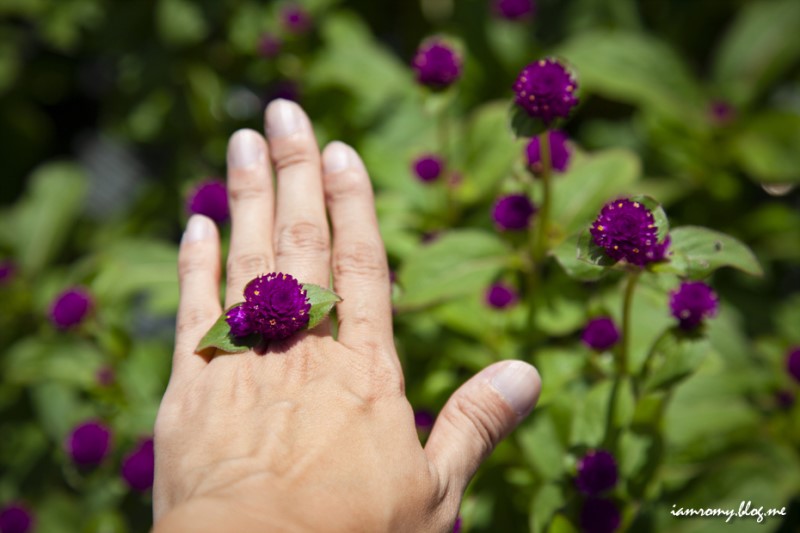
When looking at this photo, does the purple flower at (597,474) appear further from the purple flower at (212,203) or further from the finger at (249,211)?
the purple flower at (212,203)

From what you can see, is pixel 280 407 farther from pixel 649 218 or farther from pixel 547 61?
pixel 547 61

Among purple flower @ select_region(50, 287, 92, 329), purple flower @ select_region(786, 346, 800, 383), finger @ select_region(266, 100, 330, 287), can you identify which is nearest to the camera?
finger @ select_region(266, 100, 330, 287)

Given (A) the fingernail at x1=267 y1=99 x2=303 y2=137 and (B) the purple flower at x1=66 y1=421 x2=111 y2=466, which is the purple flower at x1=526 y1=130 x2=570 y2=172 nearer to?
(A) the fingernail at x1=267 y1=99 x2=303 y2=137

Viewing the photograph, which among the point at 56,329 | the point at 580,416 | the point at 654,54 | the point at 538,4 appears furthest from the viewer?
the point at 538,4

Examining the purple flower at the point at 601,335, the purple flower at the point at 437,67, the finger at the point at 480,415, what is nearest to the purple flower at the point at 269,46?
the purple flower at the point at 437,67

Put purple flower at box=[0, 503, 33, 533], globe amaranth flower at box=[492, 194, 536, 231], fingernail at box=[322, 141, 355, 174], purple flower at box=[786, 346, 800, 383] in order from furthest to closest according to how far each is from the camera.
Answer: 1. purple flower at box=[0, 503, 33, 533]
2. purple flower at box=[786, 346, 800, 383]
3. globe amaranth flower at box=[492, 194, 536, 231]
4. fingernail at box=[322, 141, 355, 174]

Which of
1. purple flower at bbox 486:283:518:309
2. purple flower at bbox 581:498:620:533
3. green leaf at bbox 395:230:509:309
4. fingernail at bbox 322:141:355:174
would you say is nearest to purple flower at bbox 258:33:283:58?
fingernail at bbox 322:141:355:174

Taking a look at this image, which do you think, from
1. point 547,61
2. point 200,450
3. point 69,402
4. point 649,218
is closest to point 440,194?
point 547,61
